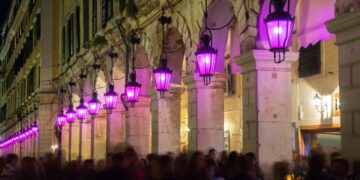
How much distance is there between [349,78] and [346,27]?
2.26ft

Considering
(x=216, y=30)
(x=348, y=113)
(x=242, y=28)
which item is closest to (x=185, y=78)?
(x=216, y=30)

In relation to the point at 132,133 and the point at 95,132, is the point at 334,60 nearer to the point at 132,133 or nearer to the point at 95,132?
the point at 132,133

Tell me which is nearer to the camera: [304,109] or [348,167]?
[348,167]

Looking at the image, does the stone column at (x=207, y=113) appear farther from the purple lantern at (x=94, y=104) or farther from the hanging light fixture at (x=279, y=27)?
the purple lantern at (x=94, y=104)

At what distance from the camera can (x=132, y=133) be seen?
19422 mm

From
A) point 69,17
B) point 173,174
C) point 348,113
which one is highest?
point 69,17

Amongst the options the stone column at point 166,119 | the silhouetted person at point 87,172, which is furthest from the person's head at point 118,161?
the stone column at point 166,119

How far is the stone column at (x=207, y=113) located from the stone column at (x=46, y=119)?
21.9 metres

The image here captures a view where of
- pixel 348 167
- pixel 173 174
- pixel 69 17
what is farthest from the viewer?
pixel 69 17

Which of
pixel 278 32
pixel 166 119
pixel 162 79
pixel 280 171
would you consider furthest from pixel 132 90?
pixel 280 171

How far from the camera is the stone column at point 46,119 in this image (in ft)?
116

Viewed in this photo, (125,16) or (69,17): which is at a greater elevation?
(69,17)

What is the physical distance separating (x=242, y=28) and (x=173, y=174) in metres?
5.20

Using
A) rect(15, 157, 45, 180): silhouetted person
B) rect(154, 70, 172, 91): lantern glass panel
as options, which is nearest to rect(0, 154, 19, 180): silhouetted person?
rect(15, 157, 45, 180): silhouetted person
